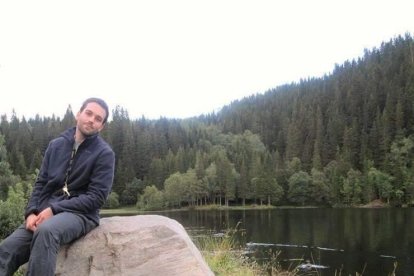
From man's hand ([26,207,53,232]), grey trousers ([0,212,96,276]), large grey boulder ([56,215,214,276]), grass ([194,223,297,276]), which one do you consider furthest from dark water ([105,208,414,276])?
man's hand ([26,207,53,232])

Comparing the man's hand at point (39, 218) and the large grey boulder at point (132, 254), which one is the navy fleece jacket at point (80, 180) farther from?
the large grey boulder at point (132, 254)

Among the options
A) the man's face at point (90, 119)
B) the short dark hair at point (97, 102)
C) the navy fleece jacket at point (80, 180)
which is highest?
the short dark hair at point (97, 102)

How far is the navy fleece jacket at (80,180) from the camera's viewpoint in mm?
5863

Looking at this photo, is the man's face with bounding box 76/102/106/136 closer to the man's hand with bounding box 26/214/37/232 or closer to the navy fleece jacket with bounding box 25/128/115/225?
the navy fleece jacket with bounding box 25/128/115/225

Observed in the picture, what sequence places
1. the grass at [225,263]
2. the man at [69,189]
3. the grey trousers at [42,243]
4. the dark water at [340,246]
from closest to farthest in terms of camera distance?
the grey trousers at [42,243] → the man at [69,189] → the grass at [225,263] → the dark water at [340,246]

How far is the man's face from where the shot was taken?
607 cm

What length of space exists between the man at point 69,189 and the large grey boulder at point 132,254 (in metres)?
0.22

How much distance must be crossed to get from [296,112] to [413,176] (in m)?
87.0

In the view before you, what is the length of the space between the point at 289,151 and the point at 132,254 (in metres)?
158

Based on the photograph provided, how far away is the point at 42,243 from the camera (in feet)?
17.4

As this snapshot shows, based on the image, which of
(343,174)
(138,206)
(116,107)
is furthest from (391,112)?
(116,107)

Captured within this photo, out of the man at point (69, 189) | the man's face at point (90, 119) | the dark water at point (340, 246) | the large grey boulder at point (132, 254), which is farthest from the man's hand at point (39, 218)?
the dark water at point (340, 246)

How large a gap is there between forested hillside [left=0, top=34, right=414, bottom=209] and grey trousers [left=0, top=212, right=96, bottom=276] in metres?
95.8

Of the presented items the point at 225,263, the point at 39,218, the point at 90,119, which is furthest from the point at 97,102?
the point at 225,263
